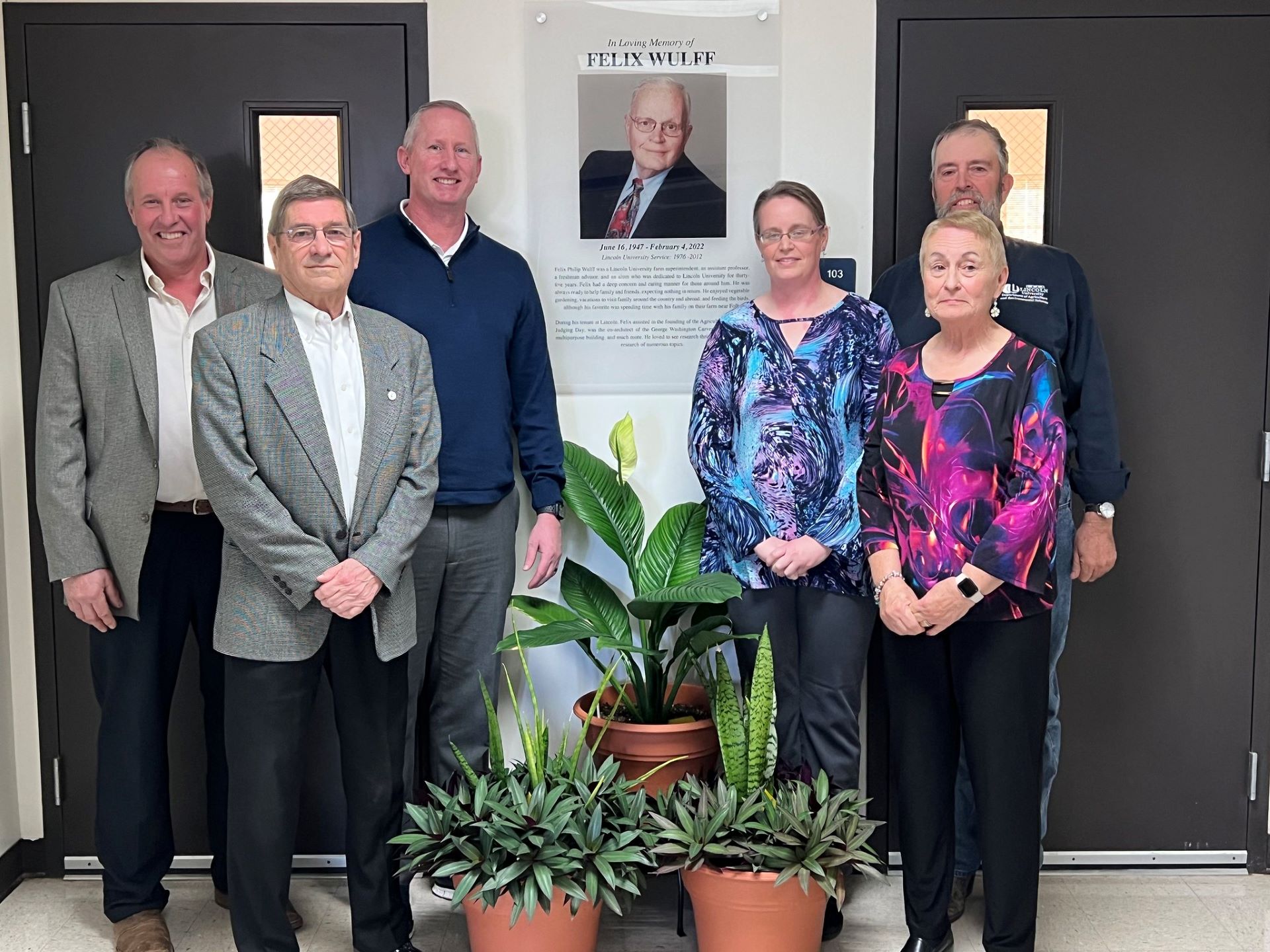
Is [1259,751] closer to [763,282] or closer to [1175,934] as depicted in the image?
[1175,934]

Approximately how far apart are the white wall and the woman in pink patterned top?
778 mm

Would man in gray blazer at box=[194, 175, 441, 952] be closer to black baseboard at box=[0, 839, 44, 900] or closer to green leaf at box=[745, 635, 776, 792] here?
green leaf at box=[745, 635, 776, 792]

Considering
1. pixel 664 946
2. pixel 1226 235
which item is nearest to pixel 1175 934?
pixel 664 946

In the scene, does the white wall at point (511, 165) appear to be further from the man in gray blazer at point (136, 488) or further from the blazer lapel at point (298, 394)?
the blazer lapel at point (298, 394)

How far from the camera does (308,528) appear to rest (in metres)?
2.18

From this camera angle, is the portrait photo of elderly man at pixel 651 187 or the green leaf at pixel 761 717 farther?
the portrait photo of elderly man at pixel 651 187

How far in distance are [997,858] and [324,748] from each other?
5.67 ft

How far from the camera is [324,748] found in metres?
2.96

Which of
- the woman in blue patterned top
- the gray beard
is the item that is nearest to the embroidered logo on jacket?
the gray beard

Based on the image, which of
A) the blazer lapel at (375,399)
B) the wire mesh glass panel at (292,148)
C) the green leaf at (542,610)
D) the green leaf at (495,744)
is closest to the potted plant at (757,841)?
the green leaf at (495,744)

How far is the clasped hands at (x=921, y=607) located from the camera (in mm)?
2111

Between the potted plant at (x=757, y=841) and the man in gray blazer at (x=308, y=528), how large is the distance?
0.65 m

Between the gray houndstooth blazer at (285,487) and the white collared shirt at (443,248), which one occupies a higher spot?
the white collared shirt at (443,248)

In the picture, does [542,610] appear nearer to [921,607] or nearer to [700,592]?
[700,592]
